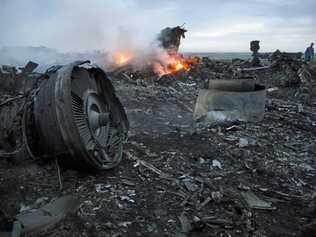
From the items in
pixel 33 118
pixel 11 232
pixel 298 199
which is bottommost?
pixel 298 199

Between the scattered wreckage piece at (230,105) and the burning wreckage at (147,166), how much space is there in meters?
0.02

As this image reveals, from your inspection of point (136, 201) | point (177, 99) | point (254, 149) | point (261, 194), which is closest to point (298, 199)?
point (261, 194)

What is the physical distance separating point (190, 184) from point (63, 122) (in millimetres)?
1831

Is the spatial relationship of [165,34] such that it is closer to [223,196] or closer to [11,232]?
[223,196]

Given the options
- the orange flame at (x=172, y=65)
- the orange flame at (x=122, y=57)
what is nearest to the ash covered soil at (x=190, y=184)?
the orange flame at (x=172, y=65)

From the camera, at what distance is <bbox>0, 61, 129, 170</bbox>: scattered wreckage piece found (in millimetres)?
3598

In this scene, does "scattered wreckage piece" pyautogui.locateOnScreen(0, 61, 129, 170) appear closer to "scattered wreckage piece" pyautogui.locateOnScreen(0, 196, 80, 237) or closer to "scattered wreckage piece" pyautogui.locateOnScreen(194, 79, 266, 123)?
"scattered wreckage piece" pyautogui.locateOnScreen(0, 196, 80, 237)

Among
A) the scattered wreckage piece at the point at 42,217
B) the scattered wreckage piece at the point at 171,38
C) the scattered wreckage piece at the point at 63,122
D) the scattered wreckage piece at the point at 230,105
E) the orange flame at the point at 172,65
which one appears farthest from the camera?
the scattered wreckage piece at the point at 171,38

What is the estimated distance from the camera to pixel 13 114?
4.15 m

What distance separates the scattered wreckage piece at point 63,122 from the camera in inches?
142

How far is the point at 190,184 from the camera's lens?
14.0 ft

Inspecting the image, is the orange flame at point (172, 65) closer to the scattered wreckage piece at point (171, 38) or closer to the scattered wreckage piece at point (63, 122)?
the scattered wreckage piece at point (171, 38)

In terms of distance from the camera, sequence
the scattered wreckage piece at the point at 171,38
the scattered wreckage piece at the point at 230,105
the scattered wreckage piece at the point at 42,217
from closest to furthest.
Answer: the scattered wreckage piece at the point at 42,217 → the scattered wreckage piece at the point at 230,105 → the scattered wreckage piece at the point at 171,38

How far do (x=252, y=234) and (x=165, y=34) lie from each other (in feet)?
43.0
